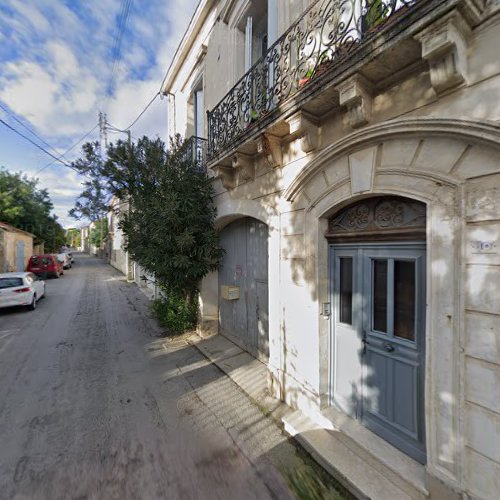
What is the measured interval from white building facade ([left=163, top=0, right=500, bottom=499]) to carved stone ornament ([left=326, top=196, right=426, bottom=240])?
14 millimetres

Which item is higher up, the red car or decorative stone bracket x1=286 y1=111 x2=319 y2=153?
decorative stone bracket x1=286 y1=111 x2=319 y2=153

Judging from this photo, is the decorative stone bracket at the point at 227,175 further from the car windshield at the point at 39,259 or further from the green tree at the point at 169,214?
the car windshield at the point at 39,259

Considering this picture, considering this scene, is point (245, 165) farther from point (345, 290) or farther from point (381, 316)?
point (381, 316)

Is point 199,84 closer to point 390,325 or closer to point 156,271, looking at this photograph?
point 156,271

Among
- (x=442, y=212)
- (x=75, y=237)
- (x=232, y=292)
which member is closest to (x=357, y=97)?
(x=442, y=212)

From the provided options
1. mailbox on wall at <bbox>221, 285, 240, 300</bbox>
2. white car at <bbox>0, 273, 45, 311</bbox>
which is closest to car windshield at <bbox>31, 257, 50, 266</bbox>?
white car at <bbox>0, 273, 45, 311</bbox>

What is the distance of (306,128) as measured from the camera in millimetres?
2977

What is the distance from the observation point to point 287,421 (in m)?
3.12

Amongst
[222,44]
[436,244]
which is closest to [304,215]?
[436,244]

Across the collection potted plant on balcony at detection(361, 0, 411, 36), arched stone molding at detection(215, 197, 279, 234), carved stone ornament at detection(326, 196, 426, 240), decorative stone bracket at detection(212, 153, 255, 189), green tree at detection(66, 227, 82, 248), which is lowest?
carved stone ornament at detection(326, 196, 426, 240)

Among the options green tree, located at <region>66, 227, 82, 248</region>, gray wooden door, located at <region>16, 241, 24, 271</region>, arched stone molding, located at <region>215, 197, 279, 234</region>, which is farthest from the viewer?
green tree, located at <region>66, 227, 82, 248</region>

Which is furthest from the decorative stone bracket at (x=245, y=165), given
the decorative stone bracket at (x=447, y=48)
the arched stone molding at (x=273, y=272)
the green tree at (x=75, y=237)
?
the green tree at (x=75, y=237)

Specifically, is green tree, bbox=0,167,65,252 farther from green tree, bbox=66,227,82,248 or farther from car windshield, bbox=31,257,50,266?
green tree, bbox=66,227,82,248

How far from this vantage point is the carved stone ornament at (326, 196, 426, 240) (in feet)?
7.89
